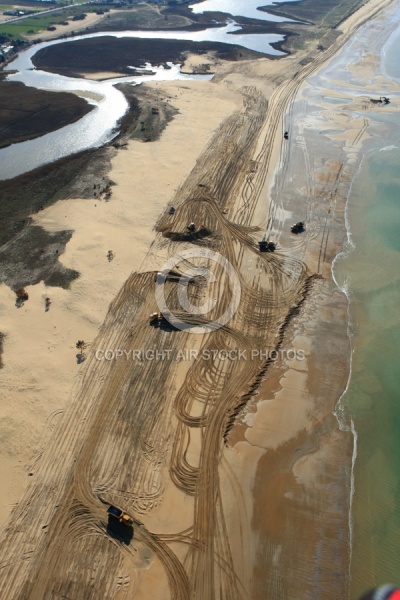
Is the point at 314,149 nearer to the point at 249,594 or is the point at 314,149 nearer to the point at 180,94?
the point at 180,94

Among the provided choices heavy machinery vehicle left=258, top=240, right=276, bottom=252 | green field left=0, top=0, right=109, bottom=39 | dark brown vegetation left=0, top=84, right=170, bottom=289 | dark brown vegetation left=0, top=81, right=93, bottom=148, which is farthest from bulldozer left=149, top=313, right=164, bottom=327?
green field left=0, top=0, right=109, bottom=39

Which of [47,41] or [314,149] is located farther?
[47,41]

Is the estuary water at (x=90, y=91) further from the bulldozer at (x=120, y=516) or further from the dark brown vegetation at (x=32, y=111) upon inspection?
the bulldozer at (x=120, y=516)

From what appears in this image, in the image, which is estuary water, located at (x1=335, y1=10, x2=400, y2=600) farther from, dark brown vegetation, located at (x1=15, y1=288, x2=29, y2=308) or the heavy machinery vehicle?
dark brown vegetation, located at (x1=15, y1=288, x2=29, y2=308)

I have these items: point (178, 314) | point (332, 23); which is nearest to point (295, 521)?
point (178, 314)

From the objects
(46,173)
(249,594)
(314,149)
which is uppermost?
(46,173)

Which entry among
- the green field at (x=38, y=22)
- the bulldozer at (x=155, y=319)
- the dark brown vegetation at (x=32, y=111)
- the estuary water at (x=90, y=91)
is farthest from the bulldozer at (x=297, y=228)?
the green field at (x=38, y=22)

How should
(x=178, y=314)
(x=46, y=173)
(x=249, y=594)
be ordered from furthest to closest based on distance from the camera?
(x=46, y=173), (x=178, y=314), (x=249, y=594)
